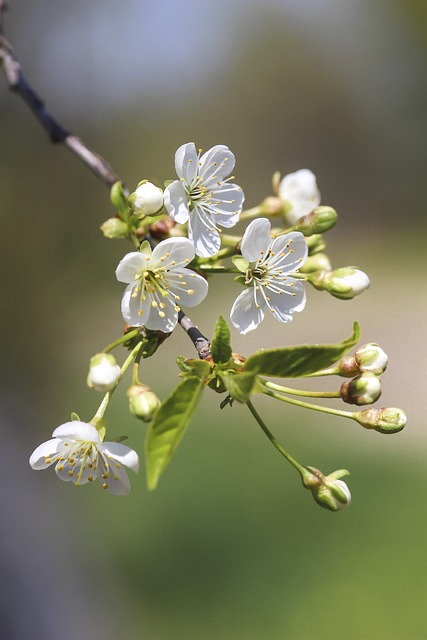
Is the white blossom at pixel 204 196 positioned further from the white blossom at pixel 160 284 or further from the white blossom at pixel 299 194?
the white blossom at pixel 299 194

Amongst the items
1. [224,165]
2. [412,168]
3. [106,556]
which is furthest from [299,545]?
[412,168]

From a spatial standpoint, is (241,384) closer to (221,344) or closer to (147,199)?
(221,344)

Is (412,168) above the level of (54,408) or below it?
above

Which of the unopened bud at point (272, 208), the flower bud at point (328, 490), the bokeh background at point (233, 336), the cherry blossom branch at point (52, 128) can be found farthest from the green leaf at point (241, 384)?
the bokeh background at point (233, 336)

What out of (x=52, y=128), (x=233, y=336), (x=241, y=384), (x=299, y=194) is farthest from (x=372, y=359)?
(x=233, y=336)

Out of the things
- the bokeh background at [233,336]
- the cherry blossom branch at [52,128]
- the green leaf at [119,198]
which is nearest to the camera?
the green leaf at [119,198]

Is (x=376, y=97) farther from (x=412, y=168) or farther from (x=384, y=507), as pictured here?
(x=384, y=507)
